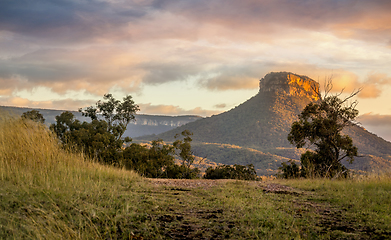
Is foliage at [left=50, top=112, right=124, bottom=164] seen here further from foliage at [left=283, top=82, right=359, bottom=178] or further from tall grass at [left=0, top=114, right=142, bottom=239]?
foliage at [left=283, top=82, right=359, bottom=178]

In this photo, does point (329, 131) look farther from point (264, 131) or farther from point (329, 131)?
point (264, 131)

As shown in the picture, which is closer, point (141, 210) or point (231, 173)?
point (141, 210)

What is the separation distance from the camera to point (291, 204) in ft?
24.9

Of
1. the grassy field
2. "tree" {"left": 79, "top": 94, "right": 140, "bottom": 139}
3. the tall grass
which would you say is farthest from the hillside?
the tall grass

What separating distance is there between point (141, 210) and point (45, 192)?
2185 millimetres

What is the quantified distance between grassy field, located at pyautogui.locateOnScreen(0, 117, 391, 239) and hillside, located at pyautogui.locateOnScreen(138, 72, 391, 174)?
64.8 metres

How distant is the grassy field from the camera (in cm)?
493

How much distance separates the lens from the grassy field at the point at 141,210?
16.2ft

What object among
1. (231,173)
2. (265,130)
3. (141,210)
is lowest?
(231,173)

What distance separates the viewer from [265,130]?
104 meters

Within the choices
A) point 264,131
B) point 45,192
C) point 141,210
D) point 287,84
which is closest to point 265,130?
point 264,131

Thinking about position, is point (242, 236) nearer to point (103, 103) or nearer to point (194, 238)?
point (194, 238)

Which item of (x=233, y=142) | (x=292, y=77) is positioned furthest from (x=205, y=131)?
(x=292, y=77)

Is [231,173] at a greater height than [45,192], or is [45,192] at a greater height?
[45,192]
